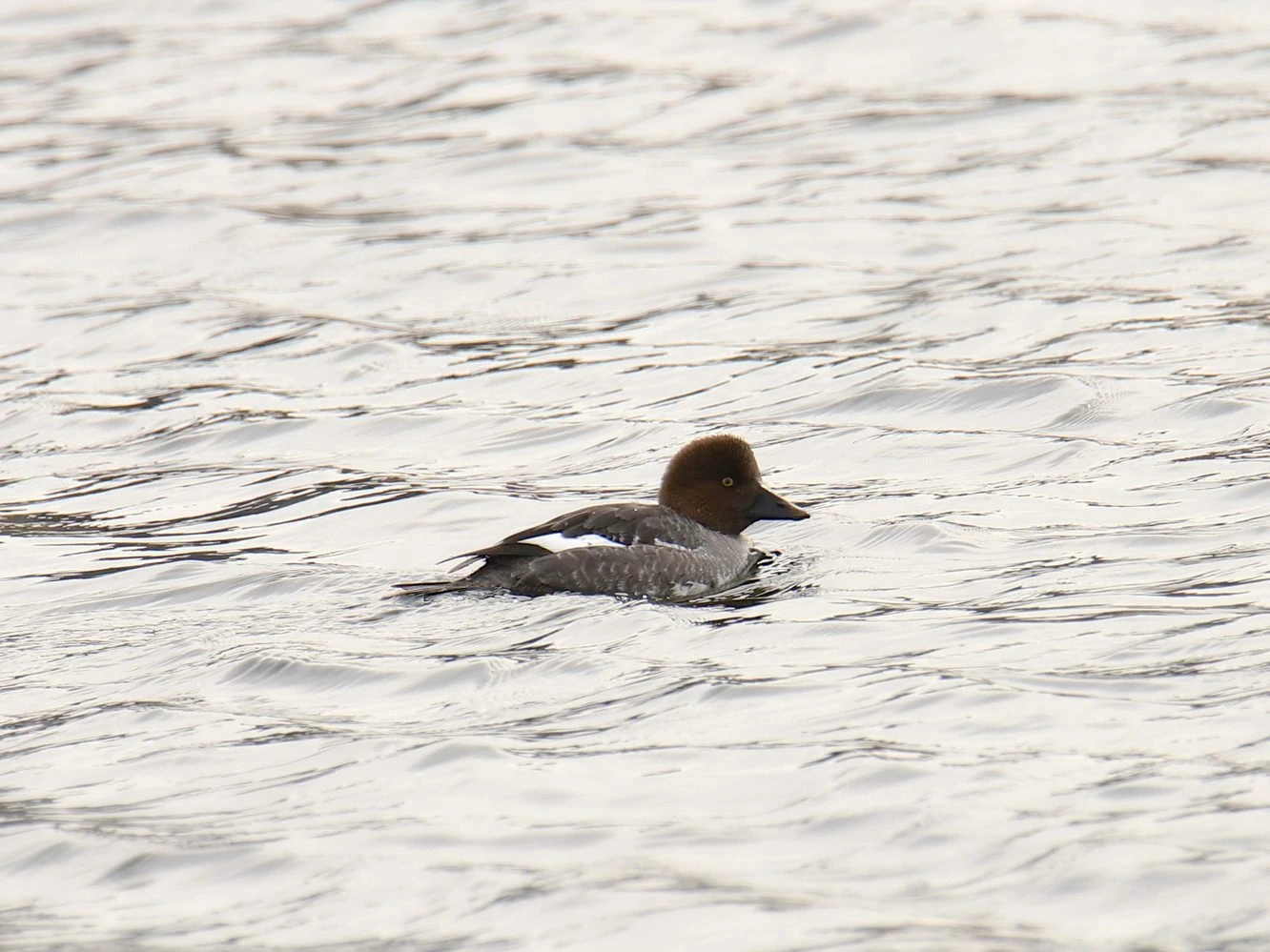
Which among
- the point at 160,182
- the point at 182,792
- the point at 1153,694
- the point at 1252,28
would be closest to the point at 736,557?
the point at 1153,694

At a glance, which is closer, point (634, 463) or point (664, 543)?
point (664, 543)

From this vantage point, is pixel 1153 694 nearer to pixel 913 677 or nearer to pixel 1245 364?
pixel 913 677

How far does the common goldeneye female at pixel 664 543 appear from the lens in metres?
9.47

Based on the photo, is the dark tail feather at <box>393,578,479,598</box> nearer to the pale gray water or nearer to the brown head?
the pale gray water

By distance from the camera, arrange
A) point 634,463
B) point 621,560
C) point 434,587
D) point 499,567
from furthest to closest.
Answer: point 634,463
point 621,560
point 499,567
point 434,587

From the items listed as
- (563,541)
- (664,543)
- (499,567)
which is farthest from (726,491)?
(499,567)

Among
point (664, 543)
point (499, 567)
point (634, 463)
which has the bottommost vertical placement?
point (634, 463)

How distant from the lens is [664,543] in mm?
9914

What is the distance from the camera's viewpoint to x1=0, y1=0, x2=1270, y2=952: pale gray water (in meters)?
6.52

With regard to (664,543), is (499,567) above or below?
above

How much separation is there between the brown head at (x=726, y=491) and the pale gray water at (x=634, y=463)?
290 millimetres

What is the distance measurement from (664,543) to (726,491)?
1.84 ft

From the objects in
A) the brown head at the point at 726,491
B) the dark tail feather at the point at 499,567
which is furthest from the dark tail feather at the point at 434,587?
the brown head at the point at 726,491

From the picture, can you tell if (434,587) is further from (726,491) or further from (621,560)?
(726,491)
